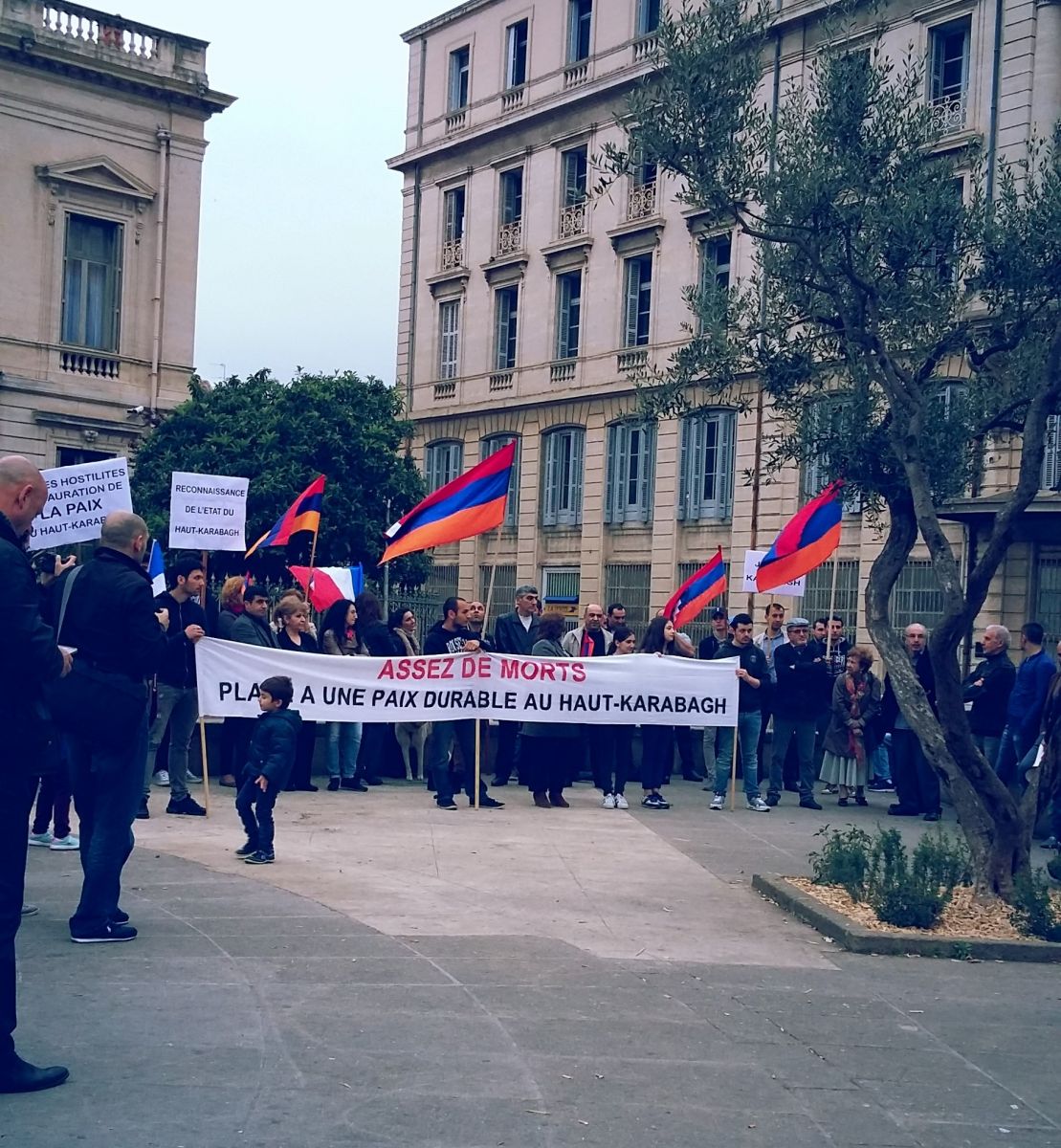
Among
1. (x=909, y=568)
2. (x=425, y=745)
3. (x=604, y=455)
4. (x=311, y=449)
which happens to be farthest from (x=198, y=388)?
(x=425, y=745)

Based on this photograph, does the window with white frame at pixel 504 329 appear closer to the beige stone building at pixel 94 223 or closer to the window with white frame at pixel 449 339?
the window with white frame at pixel 449 339

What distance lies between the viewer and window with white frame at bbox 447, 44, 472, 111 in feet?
152

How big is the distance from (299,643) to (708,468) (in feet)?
78.4

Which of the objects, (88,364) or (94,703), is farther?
(88,364)

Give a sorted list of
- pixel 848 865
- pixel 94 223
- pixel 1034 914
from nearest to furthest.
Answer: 1. pixel 1034 914
2. pixel 848 865
3. pixel 94 223

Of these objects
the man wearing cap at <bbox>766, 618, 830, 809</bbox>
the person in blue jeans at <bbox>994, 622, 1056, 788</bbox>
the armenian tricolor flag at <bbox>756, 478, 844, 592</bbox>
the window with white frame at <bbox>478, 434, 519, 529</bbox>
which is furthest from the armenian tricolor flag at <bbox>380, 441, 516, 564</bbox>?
the window with white frame at <bbox>478, 434, 519, 529</bbox>

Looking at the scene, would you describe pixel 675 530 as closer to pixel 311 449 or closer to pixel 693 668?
pixel 311 449

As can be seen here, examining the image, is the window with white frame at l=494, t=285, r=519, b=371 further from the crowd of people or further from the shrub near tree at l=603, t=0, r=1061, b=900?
the shrub near tree at l=603, t=0, r=1061, b=900

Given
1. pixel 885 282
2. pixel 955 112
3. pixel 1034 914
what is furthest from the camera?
pixel 955 112

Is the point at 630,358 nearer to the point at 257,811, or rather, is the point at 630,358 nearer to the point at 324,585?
the point at 324,585

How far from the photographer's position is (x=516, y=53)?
44.5 metres

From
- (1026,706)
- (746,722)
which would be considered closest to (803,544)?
(746,722)

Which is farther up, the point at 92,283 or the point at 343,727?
the point at 92,283

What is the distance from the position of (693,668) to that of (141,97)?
79.0 ft
